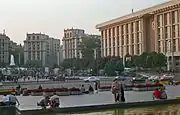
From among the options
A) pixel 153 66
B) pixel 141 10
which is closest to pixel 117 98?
pixel 153 66

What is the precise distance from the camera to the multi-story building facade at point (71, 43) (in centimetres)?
14800

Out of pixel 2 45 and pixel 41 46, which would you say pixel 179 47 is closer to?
pixel 2 45

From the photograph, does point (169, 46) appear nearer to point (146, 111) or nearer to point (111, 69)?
point (111, 69)

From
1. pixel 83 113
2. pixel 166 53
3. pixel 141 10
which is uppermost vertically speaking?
pixel 141 10

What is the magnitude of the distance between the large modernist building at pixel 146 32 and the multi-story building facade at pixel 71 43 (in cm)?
2437

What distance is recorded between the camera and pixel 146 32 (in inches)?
3905

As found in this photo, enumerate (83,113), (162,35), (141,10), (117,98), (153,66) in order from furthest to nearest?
(141,10) → (162,35) → (153,66) → (117,98) → (83,113)

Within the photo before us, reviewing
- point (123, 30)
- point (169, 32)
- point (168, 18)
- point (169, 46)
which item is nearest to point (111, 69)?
point (169, 46)

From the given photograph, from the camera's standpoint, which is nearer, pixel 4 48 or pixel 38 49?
pixel 4 48

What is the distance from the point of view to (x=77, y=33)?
15788 centimetres

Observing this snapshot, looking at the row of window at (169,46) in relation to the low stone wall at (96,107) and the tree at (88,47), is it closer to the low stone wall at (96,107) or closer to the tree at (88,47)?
the tree at (88,47)

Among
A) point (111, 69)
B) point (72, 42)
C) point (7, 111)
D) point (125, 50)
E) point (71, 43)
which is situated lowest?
point (7, 111)

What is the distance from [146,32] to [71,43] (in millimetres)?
58816

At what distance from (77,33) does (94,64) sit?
64.6m
